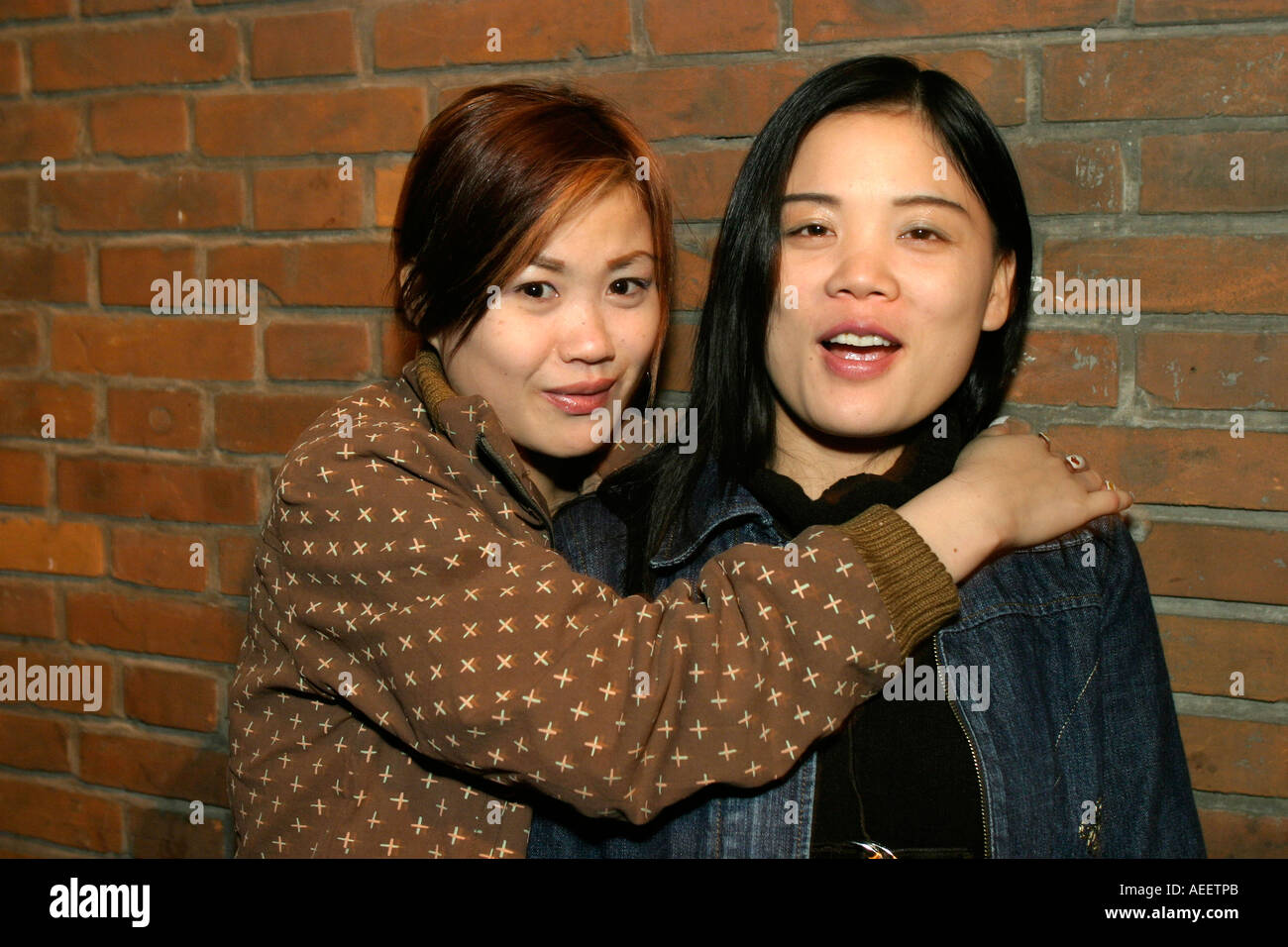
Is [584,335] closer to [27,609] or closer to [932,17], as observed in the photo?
[932,17]

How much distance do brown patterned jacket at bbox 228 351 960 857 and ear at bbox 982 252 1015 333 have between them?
0.33m

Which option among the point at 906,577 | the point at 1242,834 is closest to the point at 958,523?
the point at 906,577

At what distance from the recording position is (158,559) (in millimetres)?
1776

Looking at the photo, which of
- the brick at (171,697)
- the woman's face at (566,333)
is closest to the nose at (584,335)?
the woman's face at (566,333)

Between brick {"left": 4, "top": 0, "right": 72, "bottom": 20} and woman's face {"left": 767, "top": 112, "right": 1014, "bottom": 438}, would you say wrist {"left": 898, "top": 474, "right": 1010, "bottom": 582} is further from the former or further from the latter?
brick {"left": 4, "top": 0, "right": 72, "bottom": 20}

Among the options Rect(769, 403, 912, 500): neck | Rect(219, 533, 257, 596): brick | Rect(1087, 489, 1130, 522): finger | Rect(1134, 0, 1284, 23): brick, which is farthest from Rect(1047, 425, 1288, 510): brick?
Rect(219, 533, 257, 596): brick

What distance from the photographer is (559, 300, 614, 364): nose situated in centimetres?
124

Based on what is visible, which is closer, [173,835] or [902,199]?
[902,199]

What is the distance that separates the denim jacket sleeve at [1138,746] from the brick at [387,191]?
3.56ft

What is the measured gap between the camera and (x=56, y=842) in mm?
1899

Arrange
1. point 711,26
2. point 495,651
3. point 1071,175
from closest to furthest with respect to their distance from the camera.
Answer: point 495,651, point 1071,175, point 711,26

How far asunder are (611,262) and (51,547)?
47.7 inches

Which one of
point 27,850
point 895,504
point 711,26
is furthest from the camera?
point 27,850
